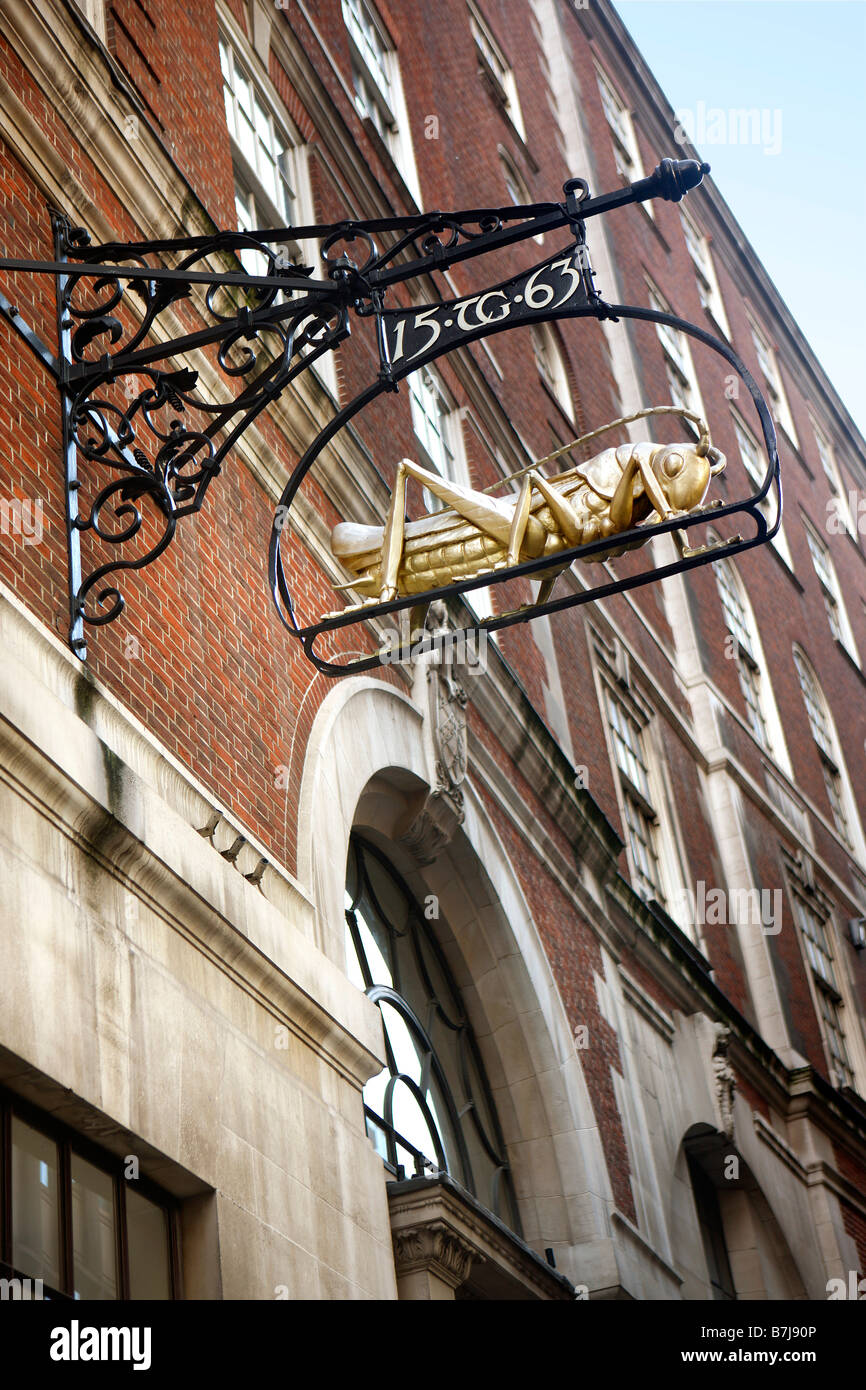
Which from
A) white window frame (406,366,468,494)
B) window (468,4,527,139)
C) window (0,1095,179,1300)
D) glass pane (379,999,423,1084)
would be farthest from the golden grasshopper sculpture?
window (468,4,527,139)

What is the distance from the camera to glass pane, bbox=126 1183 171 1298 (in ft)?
22.1

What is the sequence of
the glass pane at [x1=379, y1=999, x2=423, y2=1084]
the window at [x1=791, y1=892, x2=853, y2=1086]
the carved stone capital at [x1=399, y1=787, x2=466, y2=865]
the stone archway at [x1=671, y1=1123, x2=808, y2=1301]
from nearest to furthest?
1. the glass pane at [x1=379, y1=999, x2=423, y2=1084]
2. the carved stone capital at [x1=399, y1=787, x2=466, y2=865]
3. the stone archway at [x1=671, y1=1123, x2=808, y2=1301]
4. the window at [x1=791, y1=892, x2=853, y2=1086]

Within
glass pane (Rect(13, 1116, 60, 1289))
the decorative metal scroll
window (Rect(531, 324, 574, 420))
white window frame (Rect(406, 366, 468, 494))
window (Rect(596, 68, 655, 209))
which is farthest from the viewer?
window (Rect(596, 68, 655, 209))

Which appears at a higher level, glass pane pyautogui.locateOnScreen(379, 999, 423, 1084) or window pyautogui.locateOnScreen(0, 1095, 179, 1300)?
glass pane pyautogui.locateOnScreen(379, 999, 423, 1084)

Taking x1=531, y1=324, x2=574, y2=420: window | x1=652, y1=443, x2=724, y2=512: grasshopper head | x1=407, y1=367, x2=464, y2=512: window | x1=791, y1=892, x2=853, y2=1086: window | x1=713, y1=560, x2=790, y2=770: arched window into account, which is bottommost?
x1=652, y1=443, x2=724, y2=512: grasshopper head

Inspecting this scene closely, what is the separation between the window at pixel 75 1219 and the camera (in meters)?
6.10

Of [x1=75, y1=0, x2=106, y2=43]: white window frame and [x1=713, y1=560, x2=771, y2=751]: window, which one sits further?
[x1=713, y1=560, x2=771, y2=751]: window

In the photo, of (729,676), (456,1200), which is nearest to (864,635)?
(729,676)

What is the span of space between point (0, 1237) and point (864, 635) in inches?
1158

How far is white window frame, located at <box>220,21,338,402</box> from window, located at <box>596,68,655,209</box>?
49.5 feet

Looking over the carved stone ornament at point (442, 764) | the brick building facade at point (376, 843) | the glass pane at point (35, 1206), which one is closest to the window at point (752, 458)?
the brick building facade at point (376, 843)

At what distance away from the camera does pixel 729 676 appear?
2333cm

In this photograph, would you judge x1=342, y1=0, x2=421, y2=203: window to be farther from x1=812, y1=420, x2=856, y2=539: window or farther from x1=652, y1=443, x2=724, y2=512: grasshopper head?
x1=812, y1=420, x2=856, y2=539: window

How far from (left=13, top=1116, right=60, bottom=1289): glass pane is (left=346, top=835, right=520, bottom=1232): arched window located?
4.02 meters
